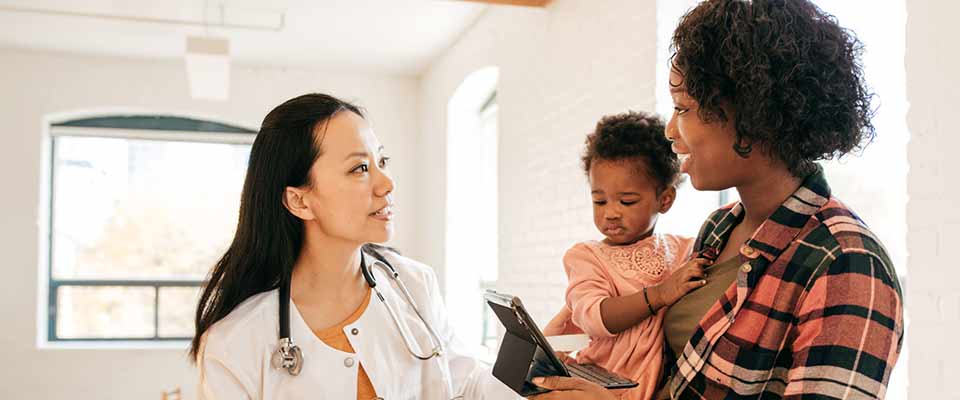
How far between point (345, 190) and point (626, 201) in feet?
2.26

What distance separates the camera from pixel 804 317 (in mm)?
1312

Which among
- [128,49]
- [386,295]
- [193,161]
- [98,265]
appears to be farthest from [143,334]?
[386,295]

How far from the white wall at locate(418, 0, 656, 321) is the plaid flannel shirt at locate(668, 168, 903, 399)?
88.7 inches

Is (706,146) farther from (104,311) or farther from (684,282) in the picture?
(104,311)

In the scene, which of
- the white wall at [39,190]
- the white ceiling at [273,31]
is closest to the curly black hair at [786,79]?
the white ceiling at [273,31]

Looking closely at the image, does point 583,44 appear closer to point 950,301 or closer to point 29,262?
point 950,301

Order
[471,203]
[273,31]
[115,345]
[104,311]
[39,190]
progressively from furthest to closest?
[104,311] < [115,345] < [39,190] < [471,203] < [273,31]

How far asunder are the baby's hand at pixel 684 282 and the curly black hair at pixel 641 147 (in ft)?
1.50

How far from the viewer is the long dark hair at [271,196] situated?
6.83 feet

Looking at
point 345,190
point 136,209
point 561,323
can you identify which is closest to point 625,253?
point 561,323

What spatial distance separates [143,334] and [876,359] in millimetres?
7867

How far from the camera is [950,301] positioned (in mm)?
2029

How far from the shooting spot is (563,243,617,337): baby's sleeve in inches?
73.9

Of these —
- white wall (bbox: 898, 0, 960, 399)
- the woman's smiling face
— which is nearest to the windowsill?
white wall (bbox: 898, 0, 960, 399)
